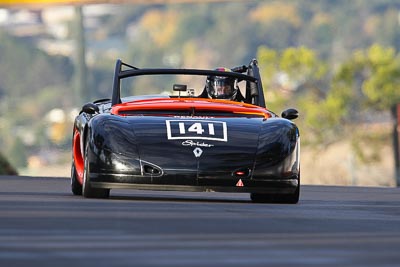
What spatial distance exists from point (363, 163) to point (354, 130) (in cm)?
332

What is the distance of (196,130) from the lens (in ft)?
45.6

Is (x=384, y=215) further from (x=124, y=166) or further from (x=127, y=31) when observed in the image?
(x=127, y=31)

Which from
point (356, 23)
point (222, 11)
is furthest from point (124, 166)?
point (222, 11)

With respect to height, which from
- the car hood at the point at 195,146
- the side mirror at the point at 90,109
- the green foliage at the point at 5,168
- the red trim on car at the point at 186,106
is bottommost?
the green foliage at the point at 5,168

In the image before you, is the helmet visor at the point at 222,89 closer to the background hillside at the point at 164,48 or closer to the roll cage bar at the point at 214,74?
the roll cage bar at the point at 214,74

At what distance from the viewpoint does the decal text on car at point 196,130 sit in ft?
45.3

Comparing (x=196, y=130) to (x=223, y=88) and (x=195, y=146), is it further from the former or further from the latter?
(x=223, y=88)

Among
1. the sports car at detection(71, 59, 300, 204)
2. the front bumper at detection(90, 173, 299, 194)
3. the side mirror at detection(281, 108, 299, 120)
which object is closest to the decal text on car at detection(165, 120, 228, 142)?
the sports car at detection(71, 59, 300, 204)

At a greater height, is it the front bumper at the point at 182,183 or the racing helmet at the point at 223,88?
the racing helmet at the point at 223,88

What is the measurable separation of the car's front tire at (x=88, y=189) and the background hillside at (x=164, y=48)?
65940 millimetres

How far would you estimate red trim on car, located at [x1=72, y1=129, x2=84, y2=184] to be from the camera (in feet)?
50.7

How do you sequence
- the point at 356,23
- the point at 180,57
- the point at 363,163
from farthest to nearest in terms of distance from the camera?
the point at 356,23 < the point at 180,57 < the point at 363,163

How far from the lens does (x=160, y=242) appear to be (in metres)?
9.38

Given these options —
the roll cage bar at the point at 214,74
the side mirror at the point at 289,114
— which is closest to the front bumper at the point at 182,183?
the side mirror at the point at 289,114
